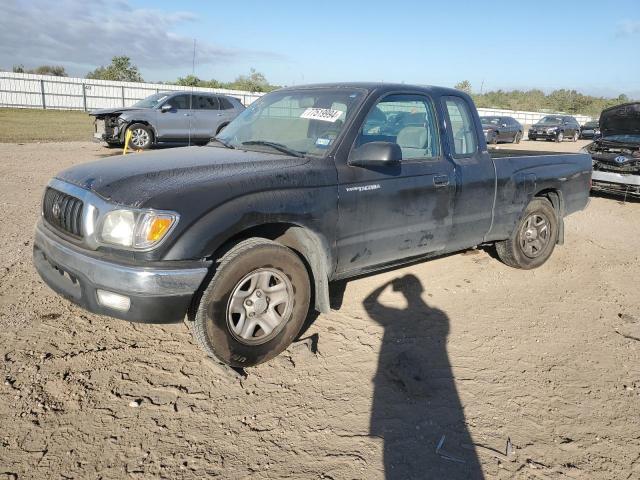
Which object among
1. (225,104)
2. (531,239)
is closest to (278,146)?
(531,239)

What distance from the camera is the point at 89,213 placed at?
283cm

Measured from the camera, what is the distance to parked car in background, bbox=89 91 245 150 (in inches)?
528

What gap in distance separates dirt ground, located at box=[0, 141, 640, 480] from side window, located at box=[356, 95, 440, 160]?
136 centimetres

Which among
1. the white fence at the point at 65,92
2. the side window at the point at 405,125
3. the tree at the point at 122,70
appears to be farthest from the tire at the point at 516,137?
the tree at the point at 122,70

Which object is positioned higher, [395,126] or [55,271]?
[395,126]

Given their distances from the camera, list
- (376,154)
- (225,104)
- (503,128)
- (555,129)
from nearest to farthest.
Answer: (376,154) < (225,104) < (503,128) < (555,129)

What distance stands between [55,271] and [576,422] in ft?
10.9

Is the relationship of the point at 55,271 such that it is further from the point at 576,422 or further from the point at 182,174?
the point at 576,422

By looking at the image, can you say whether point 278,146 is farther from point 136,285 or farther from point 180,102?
point 180,102

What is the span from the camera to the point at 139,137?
1365 centimetres

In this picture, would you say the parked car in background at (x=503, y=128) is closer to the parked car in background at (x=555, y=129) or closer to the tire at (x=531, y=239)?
the parked car in background at (x=555, y=129)

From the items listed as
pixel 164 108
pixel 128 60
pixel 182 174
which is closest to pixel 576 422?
pixel 182 174

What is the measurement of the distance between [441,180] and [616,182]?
7621 millimetres

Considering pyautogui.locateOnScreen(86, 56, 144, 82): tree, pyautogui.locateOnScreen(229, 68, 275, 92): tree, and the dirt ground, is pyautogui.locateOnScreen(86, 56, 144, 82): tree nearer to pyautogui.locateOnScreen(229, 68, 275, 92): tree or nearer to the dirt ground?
pyautogui.locateOnScreen(229, 68, 275, 92): tree
